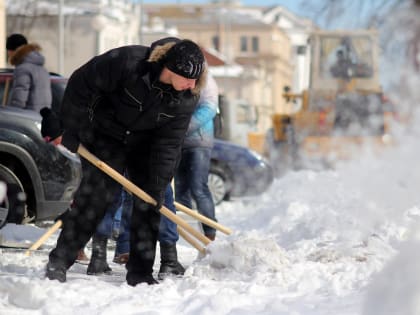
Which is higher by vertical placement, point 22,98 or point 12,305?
point 22,98

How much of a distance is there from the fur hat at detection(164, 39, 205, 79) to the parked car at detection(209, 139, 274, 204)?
8342 mm

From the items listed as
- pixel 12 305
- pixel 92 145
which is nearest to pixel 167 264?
pixel 92 145

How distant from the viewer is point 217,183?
14742 mm

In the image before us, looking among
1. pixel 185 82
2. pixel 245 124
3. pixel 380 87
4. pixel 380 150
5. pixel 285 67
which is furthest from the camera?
pixel 285 67

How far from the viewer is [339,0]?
32406 mm

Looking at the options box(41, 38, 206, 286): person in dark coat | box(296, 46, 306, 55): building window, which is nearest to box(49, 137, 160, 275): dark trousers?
box(41, 38, 206, 286): person in dark coat

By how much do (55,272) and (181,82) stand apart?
135 cm

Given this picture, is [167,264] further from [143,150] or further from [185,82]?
[185,82]

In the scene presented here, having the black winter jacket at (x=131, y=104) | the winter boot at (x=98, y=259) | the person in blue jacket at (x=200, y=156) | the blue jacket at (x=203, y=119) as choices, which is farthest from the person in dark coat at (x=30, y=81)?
the black winter jacket at (x=131, y=104)

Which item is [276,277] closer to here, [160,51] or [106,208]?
[106,208]

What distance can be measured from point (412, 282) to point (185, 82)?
2.71m

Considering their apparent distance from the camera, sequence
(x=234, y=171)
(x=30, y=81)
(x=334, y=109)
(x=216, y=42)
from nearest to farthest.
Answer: (x=30, y=81)
(x=234, y=171)
(x=334, y=109)
(x=216, y=42)

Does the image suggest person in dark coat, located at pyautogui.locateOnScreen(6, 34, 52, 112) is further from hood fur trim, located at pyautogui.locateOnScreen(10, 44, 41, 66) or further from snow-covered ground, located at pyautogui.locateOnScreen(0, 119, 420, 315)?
snow-covered ground, located at pyautogui.locateOnScreen(0, 119, 420, 315)

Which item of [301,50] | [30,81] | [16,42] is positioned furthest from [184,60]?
[301,50]
